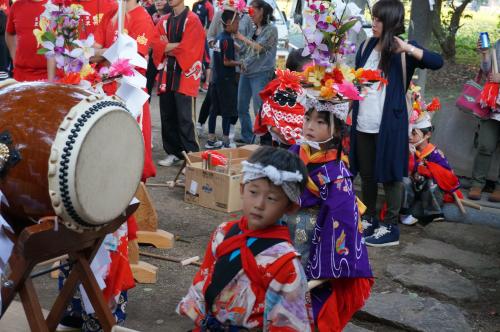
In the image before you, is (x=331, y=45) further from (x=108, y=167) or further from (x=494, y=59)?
(x=494, y=59)

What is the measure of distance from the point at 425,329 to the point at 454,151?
3.56 m

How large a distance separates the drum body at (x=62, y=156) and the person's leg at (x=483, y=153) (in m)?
4.80

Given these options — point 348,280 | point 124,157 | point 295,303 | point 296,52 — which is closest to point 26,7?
point 296,52

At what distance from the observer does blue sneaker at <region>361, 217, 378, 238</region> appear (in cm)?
618

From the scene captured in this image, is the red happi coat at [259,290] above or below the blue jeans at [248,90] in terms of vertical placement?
above

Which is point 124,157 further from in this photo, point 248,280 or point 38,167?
point 248,280

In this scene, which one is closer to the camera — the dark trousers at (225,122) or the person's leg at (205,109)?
the dark trousers at (225,122)

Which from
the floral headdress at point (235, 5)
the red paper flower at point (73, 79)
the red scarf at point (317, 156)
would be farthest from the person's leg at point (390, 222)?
the floral headdress at point (235, 5)

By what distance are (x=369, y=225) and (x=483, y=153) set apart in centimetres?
167

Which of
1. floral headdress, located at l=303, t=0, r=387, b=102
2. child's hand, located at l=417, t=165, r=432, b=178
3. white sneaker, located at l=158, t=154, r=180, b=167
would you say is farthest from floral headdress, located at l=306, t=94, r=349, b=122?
white sneaker, located at l=158, t=154, r=180, b=167

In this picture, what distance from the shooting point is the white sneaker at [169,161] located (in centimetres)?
816

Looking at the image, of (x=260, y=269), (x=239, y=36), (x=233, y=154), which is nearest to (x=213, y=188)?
(x=233, y=154)

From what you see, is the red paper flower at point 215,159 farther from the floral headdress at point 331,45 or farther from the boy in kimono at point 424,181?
the floral headdress at point 331,45

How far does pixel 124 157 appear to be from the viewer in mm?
3152
